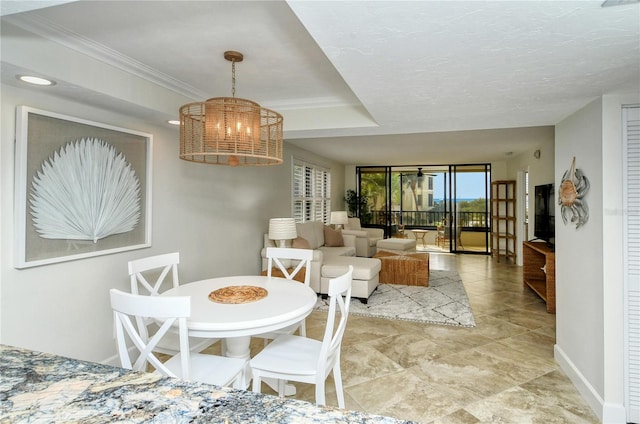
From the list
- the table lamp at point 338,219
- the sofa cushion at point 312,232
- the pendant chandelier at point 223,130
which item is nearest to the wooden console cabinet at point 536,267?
the sofa cushion at point 312,232

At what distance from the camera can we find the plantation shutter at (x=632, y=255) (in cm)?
206

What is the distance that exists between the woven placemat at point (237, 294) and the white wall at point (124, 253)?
998mm

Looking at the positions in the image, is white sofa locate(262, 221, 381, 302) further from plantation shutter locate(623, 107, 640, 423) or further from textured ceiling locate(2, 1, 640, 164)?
plantation shutter locate(623, 107, 640, 423)

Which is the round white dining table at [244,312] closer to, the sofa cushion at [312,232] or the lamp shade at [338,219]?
the sofa cushion at [312,232]

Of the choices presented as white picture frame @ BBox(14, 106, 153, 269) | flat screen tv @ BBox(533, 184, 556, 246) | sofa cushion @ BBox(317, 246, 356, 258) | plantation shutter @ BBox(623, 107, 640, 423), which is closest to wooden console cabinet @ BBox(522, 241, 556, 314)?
flat screen tv @ BBox(533, 184, 556, 246)

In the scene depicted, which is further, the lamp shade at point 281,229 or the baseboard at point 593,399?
the lamp shade at point 281,229

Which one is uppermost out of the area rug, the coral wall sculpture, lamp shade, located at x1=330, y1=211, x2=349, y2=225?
the coral wall sculpture

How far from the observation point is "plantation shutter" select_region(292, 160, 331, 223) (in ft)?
19.8

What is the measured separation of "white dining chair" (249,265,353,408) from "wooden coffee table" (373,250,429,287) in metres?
3.37

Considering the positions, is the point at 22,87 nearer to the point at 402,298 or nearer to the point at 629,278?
the point at 629,278

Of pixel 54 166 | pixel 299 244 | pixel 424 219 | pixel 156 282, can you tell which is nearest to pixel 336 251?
pixel 299 244

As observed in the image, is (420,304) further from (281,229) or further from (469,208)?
(469,208)

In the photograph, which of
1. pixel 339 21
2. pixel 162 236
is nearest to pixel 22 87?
pixel 162 236

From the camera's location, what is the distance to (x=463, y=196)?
8828 mm
